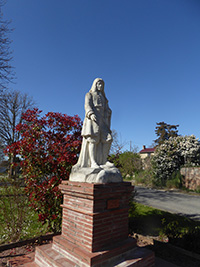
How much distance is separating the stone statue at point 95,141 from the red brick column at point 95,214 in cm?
21

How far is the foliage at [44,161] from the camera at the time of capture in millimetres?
4938

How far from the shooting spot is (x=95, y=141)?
12.2 feet

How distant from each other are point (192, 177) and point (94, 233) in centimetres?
1451

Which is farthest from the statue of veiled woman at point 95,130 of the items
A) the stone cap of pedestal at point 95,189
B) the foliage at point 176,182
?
the foliage at point 176,182

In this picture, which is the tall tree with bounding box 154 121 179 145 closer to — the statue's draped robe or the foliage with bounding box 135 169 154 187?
the foliage with bounding box 135 169 154 187

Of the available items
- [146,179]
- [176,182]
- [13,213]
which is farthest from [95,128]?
[146,179]

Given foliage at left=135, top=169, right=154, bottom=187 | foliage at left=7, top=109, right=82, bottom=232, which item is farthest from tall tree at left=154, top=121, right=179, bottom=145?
foliage at left=7, top=109, right=82, bottom=232

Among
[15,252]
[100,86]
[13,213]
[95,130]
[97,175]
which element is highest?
[100,86]

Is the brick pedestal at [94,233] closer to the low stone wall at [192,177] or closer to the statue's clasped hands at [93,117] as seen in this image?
the statue's clasped hands at [93,117]

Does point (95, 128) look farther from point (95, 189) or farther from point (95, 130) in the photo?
point (95, 189)

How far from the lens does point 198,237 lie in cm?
448

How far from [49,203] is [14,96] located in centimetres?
1595

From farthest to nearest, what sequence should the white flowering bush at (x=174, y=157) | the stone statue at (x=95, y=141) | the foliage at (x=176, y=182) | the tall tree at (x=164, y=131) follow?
the tall tree at (x=164, y=131)
the white flowering bush at (x=174, y=157)
the foliage at (x=176, y=182)
the stone statue at (x=95, y=141)

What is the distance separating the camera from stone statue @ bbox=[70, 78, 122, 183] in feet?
11.3
